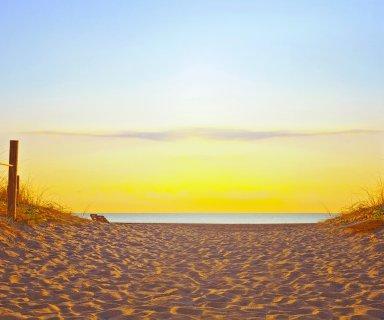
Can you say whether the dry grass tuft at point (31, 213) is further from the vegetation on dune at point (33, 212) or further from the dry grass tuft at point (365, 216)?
the dry grass tuft at point (365, 216)

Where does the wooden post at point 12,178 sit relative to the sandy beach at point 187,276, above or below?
above

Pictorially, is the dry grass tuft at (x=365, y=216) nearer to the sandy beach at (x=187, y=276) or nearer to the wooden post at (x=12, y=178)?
A: the sandy beach at (x=187, y=276)

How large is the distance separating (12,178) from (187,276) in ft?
18.6

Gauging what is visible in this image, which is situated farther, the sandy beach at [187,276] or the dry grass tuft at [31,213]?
the dry grass tuft at [31,213]

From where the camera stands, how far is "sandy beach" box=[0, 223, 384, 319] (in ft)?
20.7

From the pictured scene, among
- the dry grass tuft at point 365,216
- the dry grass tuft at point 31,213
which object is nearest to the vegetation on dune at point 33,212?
the dry grass tuft at point 31,213

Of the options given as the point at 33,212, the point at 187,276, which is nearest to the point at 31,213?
the point at 33,212

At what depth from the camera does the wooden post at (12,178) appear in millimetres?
11852

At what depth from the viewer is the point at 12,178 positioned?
11992 mm

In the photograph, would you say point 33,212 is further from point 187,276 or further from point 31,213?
point 187,276

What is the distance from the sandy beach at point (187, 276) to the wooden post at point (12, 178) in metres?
0.90

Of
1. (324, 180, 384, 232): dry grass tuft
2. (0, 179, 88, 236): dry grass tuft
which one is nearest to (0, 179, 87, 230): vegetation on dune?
(0, 179, 88, 236): dry grass tuft

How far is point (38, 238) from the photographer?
35.9 ft

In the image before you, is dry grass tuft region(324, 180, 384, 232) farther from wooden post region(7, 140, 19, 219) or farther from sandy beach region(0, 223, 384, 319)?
wooden post region(7, 140, 19, 219)
